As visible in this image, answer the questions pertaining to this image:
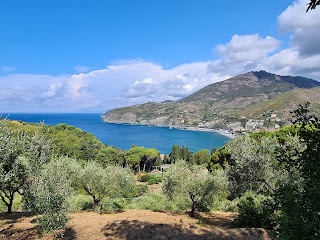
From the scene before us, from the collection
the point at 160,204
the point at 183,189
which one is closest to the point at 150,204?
the point at 160,204

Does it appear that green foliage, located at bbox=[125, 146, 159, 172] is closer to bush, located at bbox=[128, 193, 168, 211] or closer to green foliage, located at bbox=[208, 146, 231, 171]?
green foliage, located at bbox=[208, 146, 231, 171]

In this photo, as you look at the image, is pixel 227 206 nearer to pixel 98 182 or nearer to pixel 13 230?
pixel 98 182

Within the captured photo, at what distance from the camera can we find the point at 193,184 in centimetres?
2003

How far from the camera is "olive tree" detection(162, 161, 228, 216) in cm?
2012

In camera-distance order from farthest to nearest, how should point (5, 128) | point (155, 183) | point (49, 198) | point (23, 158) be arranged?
1. point (155, 183)
2. point (23, 158)
3. point (5, 128)
4. point (49, 198)

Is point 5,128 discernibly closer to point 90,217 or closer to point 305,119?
point 90,217

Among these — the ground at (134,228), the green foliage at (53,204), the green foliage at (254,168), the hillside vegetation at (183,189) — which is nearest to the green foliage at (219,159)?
the hillside vegetation at (183,189)

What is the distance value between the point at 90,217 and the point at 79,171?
6211 millimetres

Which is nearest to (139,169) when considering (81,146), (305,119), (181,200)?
(81,146)

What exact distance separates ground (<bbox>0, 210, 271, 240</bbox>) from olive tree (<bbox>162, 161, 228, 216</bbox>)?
8.44 ft

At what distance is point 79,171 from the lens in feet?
74.6

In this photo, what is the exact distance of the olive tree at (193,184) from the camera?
2012 centimetres

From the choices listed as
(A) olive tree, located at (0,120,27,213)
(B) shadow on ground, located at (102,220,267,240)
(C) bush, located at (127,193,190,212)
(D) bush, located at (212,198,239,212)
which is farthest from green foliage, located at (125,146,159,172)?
(B) shadow on ground, located at (102,220,267,240)

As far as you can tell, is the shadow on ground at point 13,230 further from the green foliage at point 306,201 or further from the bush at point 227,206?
the bush at point 227,206
